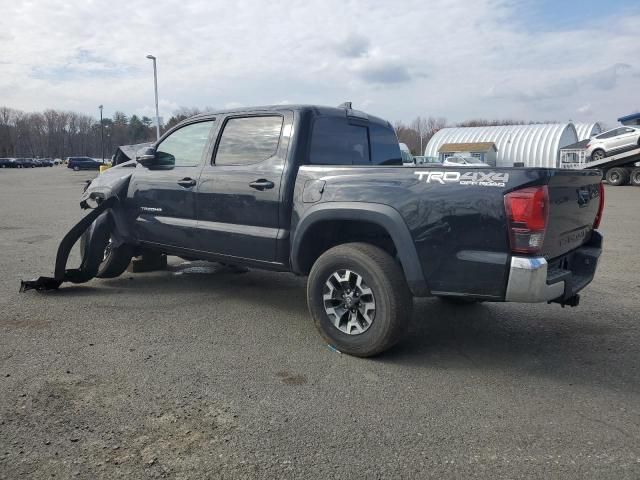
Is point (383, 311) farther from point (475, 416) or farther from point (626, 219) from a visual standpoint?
point (626, 219)

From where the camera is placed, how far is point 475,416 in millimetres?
3164

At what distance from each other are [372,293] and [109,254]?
12.2 feet

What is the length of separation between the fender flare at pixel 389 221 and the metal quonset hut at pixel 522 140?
52003 mm

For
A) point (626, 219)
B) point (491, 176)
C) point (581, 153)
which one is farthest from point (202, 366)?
point (581, 153)

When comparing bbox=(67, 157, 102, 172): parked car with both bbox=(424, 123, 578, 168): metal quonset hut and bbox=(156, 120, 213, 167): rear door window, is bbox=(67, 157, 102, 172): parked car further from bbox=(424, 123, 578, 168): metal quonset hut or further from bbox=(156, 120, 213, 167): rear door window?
bbox=(156, 120, 213, 167): rear door window

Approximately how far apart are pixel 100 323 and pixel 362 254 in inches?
101

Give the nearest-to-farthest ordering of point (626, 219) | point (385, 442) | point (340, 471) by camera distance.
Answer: point (340, 471) → point (385, 442) → point (626, 219)

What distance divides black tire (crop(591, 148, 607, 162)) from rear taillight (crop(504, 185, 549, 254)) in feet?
85.5

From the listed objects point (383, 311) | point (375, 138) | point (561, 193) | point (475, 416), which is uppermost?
point (375, 138)

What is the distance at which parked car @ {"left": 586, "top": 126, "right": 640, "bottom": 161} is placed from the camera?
24.7 m

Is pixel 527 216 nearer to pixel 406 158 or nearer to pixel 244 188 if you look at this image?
pixel 244 188

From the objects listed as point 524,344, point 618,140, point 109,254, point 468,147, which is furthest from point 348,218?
point 468,147

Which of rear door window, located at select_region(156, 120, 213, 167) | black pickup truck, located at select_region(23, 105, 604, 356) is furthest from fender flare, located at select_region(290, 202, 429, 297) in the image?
rear door window, located at select_region(156, 120, 213, 167)

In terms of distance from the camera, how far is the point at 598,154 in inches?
1033
